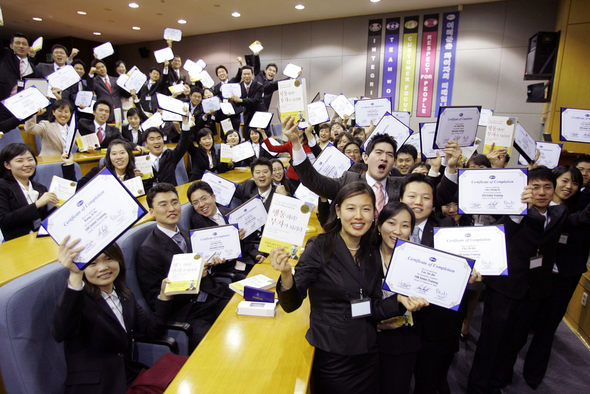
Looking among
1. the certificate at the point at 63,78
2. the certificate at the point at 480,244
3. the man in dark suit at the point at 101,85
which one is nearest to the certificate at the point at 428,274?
the certificate at the point at 480,244

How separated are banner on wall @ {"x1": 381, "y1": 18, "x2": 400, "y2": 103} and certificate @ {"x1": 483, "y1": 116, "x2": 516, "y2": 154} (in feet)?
19.1

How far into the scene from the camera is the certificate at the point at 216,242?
2.14 metres

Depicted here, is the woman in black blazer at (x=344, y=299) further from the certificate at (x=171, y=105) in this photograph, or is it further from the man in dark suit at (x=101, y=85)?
the man in dark suit at (x=101, y=85)

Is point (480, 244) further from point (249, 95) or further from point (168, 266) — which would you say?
point (249, 95)

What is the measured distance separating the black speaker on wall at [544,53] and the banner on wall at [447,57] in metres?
2.13

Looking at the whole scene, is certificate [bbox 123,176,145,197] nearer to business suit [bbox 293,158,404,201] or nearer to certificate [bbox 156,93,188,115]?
certificate [bbox 156,93,188,115]

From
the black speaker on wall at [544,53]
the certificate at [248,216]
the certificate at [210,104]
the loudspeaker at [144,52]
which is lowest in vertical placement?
the certificate at [248,216]

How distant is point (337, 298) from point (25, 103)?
11.2ft

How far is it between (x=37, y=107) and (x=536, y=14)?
8.55m

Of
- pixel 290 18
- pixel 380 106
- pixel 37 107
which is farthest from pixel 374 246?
pixel 290 18

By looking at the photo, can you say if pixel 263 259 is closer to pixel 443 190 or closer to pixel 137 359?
pixel 137 359

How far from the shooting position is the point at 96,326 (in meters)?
1.52

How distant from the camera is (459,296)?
4.57 ft

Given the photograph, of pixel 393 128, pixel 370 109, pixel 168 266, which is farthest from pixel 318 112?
pixel 168 266
